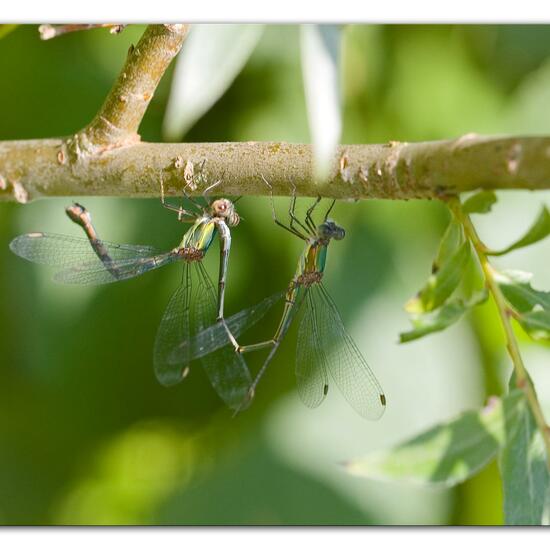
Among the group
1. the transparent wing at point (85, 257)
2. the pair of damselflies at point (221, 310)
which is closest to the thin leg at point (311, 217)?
the pair of damselflies at point (221, 310)

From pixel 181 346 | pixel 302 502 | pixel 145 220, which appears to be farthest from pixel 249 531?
pixel 145 220

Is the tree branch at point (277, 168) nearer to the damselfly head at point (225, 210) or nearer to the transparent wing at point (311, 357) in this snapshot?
the damselfly head at point (225, 210)

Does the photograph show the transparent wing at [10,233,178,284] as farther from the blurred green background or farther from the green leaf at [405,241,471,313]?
the green leaf at [405,241,471,313]

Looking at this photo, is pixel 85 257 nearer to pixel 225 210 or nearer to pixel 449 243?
pixel 225 210

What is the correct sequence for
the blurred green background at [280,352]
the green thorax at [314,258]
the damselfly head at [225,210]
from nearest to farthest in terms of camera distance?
the damselfly head at [225,210], the green thorax at [314,258], the blurred green background at [280,352]
